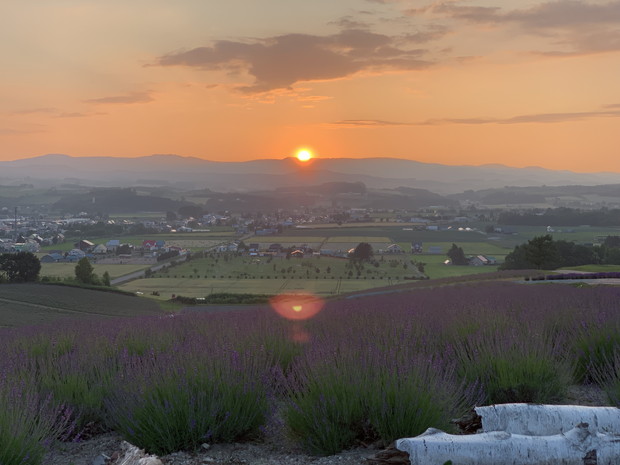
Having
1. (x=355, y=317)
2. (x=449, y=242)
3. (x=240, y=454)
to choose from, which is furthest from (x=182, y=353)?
(x=449, y=242)

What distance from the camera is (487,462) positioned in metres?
4.00

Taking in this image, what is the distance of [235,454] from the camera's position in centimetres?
533

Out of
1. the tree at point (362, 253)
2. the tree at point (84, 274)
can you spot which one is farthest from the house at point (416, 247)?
the tree at point (84, 274)

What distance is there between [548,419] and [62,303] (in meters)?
38.9

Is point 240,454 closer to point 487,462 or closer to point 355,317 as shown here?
point 487,462

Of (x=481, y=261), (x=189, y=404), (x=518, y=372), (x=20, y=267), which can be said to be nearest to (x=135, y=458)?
(x=189, y=404)

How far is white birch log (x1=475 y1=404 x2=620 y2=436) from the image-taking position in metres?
4.39

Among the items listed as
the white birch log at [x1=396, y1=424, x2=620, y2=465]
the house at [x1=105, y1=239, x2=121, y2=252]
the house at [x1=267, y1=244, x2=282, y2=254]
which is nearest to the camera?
the white birch log at [x1=396, y1=424, x2=620, y2=465]

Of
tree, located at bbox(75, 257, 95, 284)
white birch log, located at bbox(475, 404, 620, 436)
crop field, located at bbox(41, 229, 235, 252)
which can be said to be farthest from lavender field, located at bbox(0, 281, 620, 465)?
crop field, located at bbox(41, 229, 235, 252)

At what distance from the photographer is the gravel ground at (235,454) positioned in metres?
5.06

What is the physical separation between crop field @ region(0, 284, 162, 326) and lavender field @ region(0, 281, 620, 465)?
26033 mm

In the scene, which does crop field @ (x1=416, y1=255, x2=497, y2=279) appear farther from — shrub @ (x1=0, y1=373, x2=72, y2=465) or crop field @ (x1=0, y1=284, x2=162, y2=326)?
shrub @ (x1=0, y1=373, x2=72, y2=465)

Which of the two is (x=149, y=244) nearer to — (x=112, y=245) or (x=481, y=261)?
(x=112, y=245)

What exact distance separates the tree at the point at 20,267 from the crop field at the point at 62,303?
6329 millimetres
